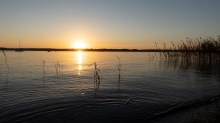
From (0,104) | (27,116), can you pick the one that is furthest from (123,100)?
(0,104)

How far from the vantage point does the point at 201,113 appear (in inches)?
391

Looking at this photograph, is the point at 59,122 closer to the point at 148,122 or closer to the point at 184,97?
the point at 148,122

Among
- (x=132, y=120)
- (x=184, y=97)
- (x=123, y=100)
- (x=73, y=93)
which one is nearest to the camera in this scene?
(x=132, y=120)

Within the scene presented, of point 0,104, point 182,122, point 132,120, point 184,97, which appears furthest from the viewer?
point 184,97

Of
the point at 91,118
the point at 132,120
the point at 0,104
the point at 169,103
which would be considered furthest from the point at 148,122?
the point at 0,104

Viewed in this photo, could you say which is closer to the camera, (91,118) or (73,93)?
(91,118)

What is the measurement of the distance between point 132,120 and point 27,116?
5164 millimetres

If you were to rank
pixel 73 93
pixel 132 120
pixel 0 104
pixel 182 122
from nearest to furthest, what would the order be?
pixel 182 122, pixel 132 120, pixel 0 104, pixel 73 93

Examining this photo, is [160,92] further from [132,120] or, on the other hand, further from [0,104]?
[0,104]

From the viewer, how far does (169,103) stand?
12508 mm

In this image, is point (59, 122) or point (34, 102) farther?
point (34, 102)

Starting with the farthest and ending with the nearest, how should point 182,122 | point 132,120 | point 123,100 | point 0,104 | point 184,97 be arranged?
point 184,97 < point 123,100 < point 0,104 < point 132,120 < point 182,122

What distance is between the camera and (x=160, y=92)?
51.3 ft

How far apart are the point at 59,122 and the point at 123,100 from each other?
5.02 metres
